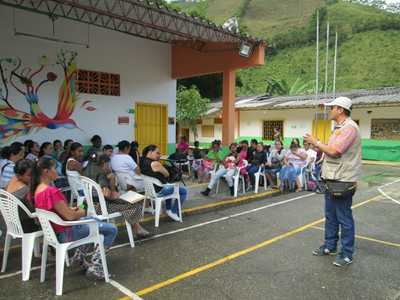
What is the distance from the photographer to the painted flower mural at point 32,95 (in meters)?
7.57

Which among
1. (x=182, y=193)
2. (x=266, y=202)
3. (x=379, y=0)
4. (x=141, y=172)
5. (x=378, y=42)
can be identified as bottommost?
(x=266, y=202)

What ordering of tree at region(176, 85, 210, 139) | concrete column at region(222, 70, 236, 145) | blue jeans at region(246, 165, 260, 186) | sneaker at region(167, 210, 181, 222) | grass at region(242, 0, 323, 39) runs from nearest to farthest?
sneaker at region(167, 210, 181, 222), blue jeans at region(246, 165, 260, 186), concrete column at region(222, 70, 236, 145), tree at region(176, 85, 210, 139), grass at region(242, 0, 323, 39)

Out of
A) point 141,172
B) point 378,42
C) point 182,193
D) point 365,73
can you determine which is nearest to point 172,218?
point 182,193

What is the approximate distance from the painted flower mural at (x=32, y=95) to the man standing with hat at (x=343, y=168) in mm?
6456

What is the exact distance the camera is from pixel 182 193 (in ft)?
19.5

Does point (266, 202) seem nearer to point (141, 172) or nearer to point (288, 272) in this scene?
point (141, 172)

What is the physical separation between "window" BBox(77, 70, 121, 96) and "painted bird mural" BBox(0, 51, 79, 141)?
233 mm

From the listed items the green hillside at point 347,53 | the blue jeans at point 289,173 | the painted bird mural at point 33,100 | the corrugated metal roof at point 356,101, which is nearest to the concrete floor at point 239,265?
the blue jeans at point 289,173

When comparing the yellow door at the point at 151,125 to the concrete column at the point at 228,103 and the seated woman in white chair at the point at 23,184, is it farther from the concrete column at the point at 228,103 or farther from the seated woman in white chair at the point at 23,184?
the seated woman in white chair at the point at 23,184

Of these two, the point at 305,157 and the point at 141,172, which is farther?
the point at 305,157

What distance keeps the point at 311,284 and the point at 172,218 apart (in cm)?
282

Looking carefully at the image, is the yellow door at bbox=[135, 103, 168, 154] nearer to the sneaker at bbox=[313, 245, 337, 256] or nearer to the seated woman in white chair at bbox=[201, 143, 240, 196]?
the seated woman in white chair at bbox=[201, 143, 240, 196]

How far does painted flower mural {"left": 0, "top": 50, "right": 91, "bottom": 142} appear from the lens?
757cm

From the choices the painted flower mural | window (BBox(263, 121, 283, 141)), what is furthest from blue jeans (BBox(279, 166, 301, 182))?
window (BBox(263, 121, 283, 141))
